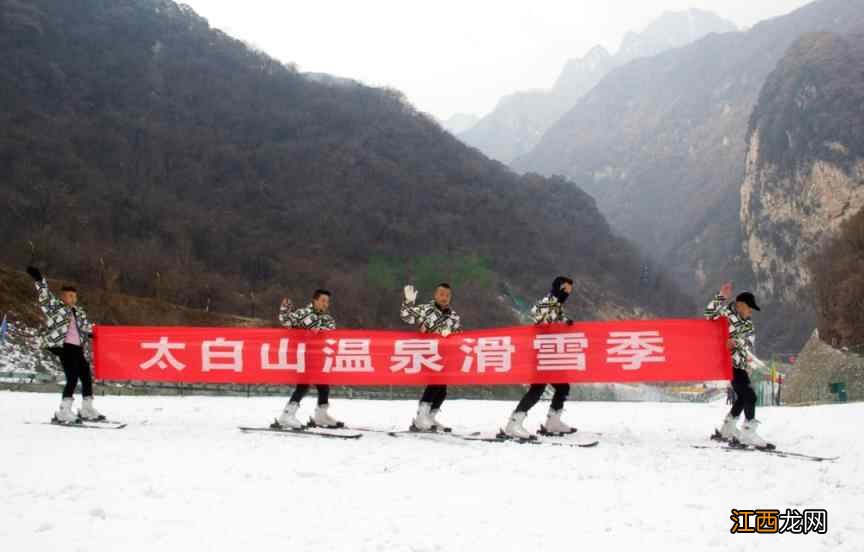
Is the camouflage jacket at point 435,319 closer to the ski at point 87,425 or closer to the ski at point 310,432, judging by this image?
the ski at point 310,432

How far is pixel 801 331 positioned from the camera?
10888cm

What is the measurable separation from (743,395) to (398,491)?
16.9 feet

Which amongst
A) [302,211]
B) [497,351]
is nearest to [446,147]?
[302,211]

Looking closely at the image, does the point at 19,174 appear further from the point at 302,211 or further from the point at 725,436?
the point at 725,436

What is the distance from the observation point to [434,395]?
10.2 meters

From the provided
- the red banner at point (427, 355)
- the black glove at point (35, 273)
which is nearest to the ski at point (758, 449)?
the red banner at point (427, 355)

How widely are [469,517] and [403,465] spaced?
2.07 m

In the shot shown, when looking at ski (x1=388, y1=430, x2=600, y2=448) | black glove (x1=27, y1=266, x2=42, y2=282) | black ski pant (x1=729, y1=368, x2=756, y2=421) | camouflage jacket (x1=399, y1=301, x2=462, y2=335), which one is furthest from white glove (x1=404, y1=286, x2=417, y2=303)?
black glove (x1=27, y1=266, x2=42, y2=282)

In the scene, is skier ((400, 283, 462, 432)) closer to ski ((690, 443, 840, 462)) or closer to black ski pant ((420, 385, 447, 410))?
black ski pant ((420, 385, 447, 410))

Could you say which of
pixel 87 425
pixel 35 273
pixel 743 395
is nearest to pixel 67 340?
pixel 35 273

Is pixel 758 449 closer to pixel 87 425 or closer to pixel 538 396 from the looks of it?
pixel 538 396

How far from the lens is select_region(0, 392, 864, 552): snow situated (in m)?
4.85

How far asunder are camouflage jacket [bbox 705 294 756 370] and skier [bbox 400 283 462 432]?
11.9 feet

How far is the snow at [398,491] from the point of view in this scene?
15.9 ft
